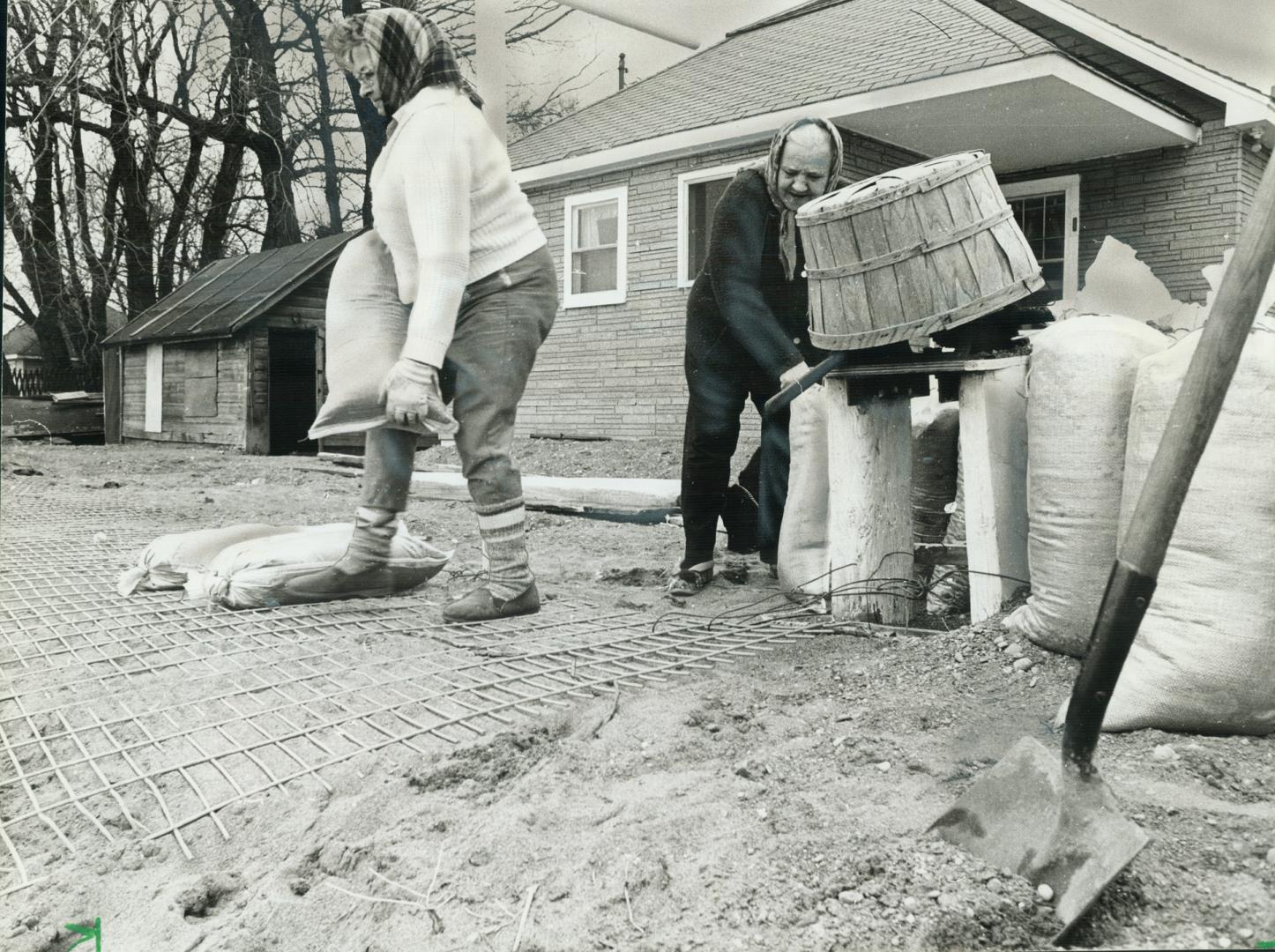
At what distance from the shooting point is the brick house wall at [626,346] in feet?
8.96

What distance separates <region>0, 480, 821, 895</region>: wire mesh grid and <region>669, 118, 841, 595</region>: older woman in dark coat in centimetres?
55

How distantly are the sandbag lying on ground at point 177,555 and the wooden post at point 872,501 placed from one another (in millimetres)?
1463

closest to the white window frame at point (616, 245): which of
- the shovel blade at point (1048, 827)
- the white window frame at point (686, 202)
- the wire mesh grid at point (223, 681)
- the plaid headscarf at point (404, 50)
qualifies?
the white window frame at point (686, 202)

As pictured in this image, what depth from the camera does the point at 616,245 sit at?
11.6ft

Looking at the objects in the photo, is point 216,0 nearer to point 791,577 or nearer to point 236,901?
point 236,901

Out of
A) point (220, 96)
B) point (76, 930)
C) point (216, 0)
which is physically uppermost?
point (216, 0)

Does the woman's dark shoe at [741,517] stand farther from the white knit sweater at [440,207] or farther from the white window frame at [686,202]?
the white knit sweater at [440,207]

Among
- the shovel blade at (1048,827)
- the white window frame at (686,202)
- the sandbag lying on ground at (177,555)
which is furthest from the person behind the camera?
the white window frame at (686,202)

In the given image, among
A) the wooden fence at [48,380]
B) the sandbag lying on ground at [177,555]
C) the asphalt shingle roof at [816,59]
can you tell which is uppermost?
the asphalt shingle roof at [816,59]

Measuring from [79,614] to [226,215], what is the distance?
1190 mm

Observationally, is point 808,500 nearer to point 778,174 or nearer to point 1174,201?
point 778,174

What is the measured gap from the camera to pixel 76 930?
4.06ft

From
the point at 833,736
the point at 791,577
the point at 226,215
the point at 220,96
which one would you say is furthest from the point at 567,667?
the point at 220,96

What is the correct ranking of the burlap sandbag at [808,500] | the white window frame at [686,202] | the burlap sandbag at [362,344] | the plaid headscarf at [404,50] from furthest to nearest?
the white window frame at [686,202] < the burlap sandbag at [808,500] < the burlap sandbag at [362,344] < the plaid headscarf at [404,50]
